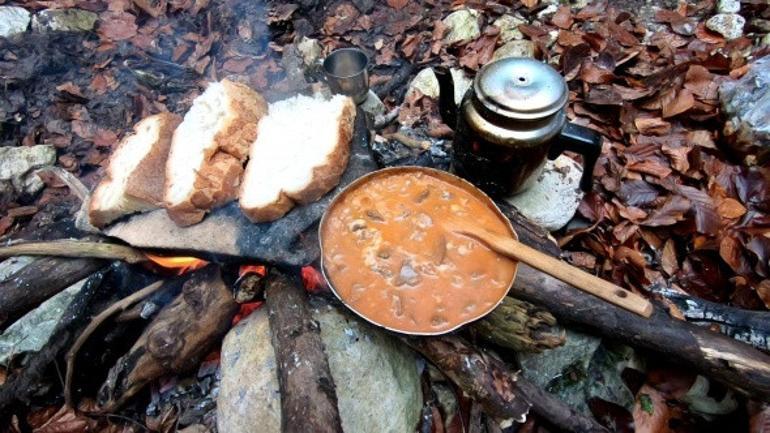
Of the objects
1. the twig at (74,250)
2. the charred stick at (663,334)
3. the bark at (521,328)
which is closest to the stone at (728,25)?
the charred stick at (663,334)

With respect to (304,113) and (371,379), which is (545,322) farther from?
(304,113)

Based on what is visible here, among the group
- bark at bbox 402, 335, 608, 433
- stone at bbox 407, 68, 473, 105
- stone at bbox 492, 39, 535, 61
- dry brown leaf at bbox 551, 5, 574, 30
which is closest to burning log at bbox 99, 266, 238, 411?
bark at bbox 402, 335, 608, 433

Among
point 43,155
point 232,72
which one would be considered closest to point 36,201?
point 43,155

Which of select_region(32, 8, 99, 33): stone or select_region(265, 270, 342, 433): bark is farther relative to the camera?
select_region(32, 8, 99, 33): stone

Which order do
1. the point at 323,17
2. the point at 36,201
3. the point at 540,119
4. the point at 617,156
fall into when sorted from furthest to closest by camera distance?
the point at 323,17
the point at 36,201
the point at 617,156
the point at 540,119

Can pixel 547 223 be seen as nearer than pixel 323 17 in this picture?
Yes

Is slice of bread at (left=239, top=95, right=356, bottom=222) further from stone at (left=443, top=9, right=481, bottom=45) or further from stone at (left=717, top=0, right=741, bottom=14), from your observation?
stone at (left=717, top=0, right=741, bottom=14)
